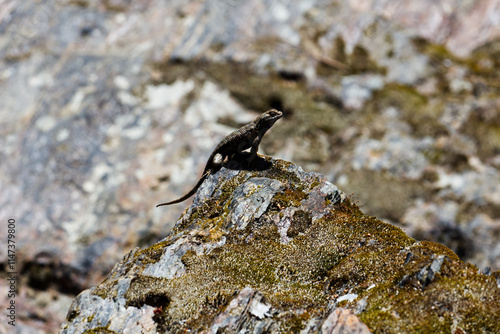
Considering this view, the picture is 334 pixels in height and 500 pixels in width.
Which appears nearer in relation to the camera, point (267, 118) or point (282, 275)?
point (282, 275)

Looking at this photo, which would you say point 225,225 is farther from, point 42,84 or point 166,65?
point 42,84

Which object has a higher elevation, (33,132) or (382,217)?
(382,217)

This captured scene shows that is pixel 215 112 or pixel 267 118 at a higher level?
pixel 267 118

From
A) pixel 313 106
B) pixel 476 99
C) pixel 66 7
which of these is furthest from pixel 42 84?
pixel 476 99

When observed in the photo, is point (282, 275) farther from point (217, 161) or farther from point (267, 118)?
point (267, 118)

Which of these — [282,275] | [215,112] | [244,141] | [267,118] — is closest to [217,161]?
[244,141]

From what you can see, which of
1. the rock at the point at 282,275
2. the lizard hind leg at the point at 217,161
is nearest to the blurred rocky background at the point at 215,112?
the lizard hind leg at the point at 217,161
